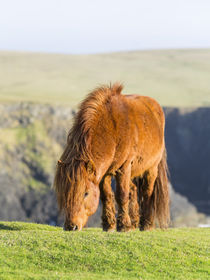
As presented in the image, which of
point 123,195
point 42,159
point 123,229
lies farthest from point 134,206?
point 42,159

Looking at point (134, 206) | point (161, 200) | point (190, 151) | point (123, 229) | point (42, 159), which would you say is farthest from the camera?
point (190, 151)

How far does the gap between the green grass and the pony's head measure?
59 cm

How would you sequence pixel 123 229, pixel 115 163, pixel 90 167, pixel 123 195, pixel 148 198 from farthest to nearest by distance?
pixel 148 198 → pixel 123 229 → pixel 123 195 → pixel 115 163 → pixel 90 167

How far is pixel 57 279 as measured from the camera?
9.39 m

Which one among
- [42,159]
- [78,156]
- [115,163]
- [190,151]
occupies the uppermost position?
[78,156]

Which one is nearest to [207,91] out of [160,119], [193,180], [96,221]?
[193,180]

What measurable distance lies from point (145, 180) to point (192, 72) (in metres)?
153

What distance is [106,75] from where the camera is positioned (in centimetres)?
15400

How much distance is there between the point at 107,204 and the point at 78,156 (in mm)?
2076

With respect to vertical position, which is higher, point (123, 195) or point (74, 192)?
point (74, 192)

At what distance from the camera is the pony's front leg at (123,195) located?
12500 millimetres

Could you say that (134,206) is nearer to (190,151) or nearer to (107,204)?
(107,204)

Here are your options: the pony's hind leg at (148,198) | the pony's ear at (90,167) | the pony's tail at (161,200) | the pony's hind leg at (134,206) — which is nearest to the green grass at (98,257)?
the pony's ear at (90,167)

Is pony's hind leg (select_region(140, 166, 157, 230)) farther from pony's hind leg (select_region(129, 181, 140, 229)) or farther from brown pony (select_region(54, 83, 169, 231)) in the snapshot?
pony's hind leg (select_region(129, 181, 140, 229))
